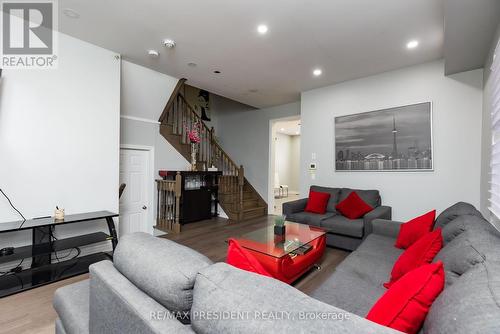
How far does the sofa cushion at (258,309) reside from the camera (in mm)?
575

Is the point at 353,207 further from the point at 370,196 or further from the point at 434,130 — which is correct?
the point at 434,130

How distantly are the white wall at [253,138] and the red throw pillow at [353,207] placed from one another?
2.56 meters

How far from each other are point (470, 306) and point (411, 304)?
0.23 meters

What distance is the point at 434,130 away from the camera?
11.0 ft

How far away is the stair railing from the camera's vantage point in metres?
5.00

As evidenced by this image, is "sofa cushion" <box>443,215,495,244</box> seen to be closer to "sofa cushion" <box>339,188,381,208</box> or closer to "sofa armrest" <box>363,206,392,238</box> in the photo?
"sofa armrest" <box>363,206,392,238</box>

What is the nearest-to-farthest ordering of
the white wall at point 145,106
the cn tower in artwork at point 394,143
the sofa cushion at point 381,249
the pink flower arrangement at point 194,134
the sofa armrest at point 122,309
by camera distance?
the sofa armrest at point 122,309 → the sofa cushion at point 381,249 → the cn tower in artwork at point 394,143 → the white wall at point 145,106 → the pink flower arrangement at point 194,134

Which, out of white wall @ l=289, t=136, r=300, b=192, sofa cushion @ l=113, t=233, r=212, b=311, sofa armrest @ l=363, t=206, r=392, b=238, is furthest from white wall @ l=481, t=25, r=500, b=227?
white wall @ l=289, t=136, r=300, b=192

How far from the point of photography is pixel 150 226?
4.62 metres

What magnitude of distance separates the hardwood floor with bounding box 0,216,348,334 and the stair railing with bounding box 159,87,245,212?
1.59 m

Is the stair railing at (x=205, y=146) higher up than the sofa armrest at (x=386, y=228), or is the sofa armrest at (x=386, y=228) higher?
the stair railing at (x=205, y=146)

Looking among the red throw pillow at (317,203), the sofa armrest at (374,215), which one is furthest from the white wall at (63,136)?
the sofa armrest at (374,215)

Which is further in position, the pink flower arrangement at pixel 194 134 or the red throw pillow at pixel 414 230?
the pink flower arrangement at pixel 194 134

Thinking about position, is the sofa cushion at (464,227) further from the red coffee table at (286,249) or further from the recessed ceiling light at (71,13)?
the recessed ceiling light at (71,13)
